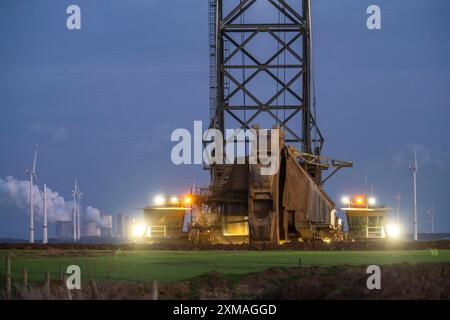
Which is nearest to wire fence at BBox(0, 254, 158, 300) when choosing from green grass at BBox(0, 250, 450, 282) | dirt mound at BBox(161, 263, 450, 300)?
green grass at BBox(0, 250, 450, 282)

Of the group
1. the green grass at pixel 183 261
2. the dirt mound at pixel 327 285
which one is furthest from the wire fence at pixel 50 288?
the dirt mound at pixel 327 285

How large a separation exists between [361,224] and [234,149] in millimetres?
12374

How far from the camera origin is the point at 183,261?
149 ft

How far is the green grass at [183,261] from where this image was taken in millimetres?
37594

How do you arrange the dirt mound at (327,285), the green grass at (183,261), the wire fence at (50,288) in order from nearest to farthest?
the wire fence at (50,288), the dirt mound at (327,285), the green grass at (183,261)

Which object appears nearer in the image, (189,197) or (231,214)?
(231,214)

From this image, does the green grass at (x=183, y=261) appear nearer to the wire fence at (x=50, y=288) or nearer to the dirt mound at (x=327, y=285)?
the wire fence at (x=50, y=288)

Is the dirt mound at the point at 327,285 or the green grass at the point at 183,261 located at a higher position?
the green grass at the point at 183,261

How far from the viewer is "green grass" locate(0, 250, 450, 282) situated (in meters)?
37.6

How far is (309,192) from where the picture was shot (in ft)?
213

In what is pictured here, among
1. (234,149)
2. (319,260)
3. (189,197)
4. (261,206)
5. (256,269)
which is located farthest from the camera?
(234,149)
